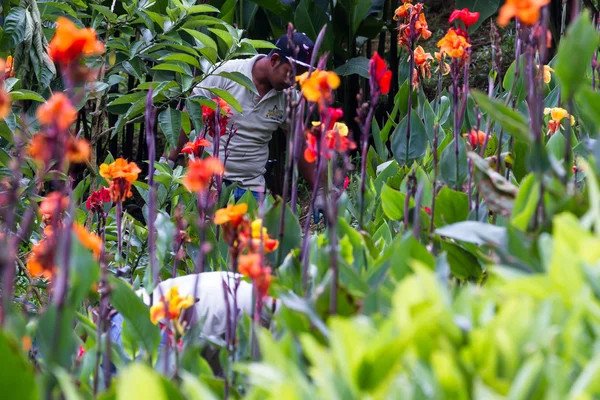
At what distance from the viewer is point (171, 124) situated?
2.71 metres

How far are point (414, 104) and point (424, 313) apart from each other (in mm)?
2793

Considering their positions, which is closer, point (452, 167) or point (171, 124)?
point (452, 167)

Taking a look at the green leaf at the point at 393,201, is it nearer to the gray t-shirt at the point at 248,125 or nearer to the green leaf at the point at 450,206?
the green leaf at the point at 450,206

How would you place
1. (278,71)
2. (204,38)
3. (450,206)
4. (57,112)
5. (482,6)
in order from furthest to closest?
1. (482,6)
2. (278,71)
3. (204,38)
4. (450,206)
5. (57,112)

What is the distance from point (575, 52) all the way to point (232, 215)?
489 mm

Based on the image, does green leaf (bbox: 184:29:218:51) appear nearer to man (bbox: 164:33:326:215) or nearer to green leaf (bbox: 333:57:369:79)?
man (bbox: 164:33:326:215)

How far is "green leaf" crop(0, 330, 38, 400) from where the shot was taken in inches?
28.8

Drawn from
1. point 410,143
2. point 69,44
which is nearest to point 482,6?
point 410,143

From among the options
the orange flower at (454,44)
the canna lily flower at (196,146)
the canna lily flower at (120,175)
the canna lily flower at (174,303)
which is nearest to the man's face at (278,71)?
the canna lily flower at (196,146)

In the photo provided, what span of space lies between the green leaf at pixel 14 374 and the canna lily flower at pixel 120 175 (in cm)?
60

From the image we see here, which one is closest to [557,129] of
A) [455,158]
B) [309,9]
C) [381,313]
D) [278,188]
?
[455,158]

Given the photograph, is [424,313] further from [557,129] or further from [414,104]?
[414,104]

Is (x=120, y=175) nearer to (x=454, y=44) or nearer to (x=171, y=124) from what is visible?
(x=454, y=44)

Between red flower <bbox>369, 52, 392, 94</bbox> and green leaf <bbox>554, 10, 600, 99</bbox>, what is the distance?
1.01 feet
